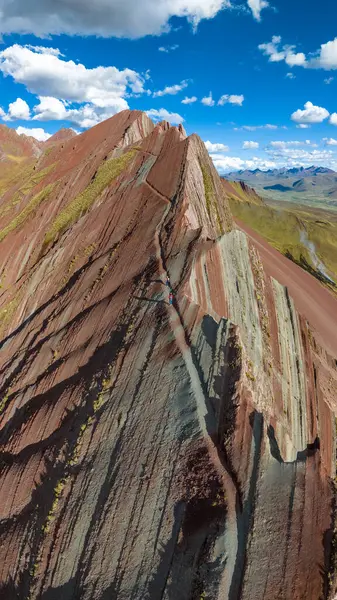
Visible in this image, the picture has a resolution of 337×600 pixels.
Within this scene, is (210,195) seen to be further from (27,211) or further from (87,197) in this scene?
(27,211)

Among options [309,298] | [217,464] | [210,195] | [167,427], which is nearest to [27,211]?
[210,195]

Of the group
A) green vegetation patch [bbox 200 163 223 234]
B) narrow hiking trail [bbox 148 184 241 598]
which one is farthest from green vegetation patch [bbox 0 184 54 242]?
narrow hiking trail [bbox 148 184 241 598]

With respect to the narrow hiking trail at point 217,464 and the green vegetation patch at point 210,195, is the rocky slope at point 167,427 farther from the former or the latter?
the green vegetation patch at point 210,195

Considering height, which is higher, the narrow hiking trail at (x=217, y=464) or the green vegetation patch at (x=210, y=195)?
the green vegetation patch at (x=210, y=195)

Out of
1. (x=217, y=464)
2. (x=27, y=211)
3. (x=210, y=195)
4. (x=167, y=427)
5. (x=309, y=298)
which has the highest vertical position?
(x=27, y=211)

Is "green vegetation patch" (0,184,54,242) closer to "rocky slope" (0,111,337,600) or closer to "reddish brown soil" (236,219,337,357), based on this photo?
"rocky slope" (0,111,337,600)

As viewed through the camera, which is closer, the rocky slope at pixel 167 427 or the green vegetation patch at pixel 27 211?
the rocky slope at pixel 167 427

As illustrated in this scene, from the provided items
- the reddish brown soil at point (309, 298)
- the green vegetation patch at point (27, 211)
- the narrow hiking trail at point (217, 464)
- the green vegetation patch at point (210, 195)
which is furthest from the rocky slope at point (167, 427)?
the green vegetation patch at point (27, 211)
